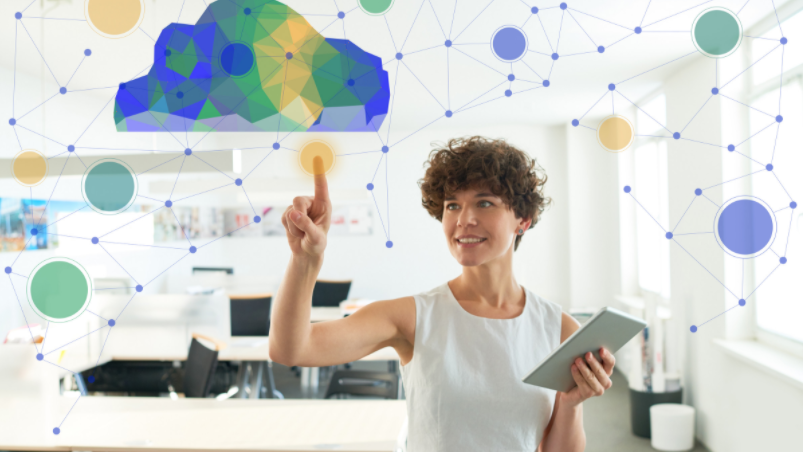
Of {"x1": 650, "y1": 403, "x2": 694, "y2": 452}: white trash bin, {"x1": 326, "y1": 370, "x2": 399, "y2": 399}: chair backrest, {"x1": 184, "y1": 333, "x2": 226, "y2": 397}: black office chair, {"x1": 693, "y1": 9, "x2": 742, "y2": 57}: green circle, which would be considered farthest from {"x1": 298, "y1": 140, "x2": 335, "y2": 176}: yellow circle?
{"x1": 650, "y1": 403, "x2": 694, "y2": 452}: white trash bin

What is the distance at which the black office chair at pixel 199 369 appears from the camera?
9.45 ft

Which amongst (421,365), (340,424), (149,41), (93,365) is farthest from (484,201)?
(93,365)

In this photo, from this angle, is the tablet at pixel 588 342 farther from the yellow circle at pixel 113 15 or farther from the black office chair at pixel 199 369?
the black office chair at pixel 199 369

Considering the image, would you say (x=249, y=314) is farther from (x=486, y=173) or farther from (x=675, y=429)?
(x=486, y=173)

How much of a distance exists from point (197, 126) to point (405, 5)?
1.29 m

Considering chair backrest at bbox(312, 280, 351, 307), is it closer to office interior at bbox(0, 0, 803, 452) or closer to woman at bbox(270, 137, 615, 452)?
office interior at bbox(0, 0, 803, 452)

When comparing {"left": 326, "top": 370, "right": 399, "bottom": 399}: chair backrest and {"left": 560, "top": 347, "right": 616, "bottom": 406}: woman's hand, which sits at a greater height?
{"left": 560, "top": 347, "right": 616, "bottom": 406}: woman's hand

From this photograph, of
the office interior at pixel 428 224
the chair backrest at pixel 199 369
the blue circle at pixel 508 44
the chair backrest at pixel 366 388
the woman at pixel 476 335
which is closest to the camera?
the woman at pixel 476 335

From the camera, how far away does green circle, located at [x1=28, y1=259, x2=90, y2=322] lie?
59.4 inches

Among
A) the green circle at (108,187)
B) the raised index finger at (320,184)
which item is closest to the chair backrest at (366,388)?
the green circle at (108,187)

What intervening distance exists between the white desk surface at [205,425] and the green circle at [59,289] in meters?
0.83

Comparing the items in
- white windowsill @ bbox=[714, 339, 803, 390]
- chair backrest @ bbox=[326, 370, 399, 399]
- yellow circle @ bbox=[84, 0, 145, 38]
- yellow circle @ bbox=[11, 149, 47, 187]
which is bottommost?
chair backrest @ bbox=[326, 370, 399, 399]

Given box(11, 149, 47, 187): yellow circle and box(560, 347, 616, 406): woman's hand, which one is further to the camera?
box(11, 149, 47, 187): yellow circle

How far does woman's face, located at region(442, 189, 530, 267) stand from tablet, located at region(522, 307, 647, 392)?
10.1 inches
